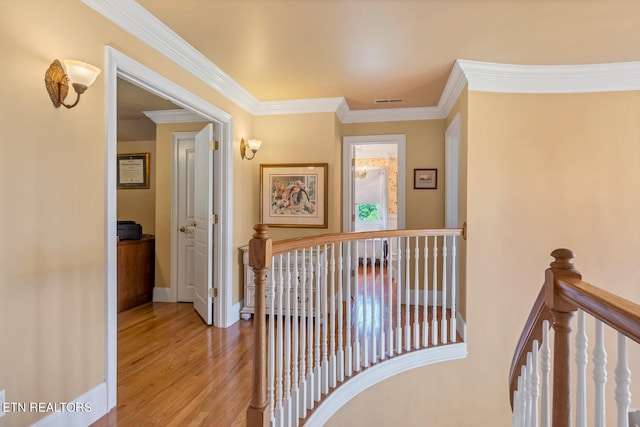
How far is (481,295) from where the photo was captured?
3.04m

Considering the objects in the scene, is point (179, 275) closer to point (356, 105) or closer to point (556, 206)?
point (356, 105)

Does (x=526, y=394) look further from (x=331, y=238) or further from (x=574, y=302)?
(x=331, y=238)

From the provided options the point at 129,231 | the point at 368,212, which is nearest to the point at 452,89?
the point at 129,231

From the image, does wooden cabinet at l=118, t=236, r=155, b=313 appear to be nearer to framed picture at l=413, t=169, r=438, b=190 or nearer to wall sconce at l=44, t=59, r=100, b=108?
wall sconce at l=44, t=59, r=100, b=108

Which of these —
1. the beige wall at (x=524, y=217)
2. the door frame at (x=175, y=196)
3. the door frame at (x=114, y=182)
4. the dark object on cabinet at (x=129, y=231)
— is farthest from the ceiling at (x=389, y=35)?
the dark object on cabinet at (x=129, y=231)

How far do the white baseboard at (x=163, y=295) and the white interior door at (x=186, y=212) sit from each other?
133mm

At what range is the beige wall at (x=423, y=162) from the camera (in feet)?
13.8

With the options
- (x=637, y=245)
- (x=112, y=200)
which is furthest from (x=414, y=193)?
(x=112, y=200)

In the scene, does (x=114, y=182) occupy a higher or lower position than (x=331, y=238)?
higher

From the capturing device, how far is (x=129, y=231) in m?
3.94

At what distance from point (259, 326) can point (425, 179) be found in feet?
10.7

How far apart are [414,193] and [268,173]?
1881 millimetres

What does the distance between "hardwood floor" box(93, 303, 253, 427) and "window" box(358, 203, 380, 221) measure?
4544 mm

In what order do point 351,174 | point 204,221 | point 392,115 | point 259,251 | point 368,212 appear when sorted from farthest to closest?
1. point 368,212
2. point 351,174
3. point 392,115
4. point 204,221
5. point 259,251
